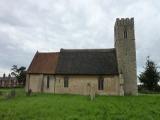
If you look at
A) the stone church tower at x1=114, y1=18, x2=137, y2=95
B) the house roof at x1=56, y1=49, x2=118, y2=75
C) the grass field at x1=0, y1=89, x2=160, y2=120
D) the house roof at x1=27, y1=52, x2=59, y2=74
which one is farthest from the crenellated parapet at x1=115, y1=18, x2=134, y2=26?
the grass field at x1=0, y1=89, x2=160, y2=120

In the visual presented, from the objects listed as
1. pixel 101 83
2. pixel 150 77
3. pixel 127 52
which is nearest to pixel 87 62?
pixel 101 83

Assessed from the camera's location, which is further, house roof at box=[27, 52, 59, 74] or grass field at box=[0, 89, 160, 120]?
house roof at box=[27, 52, 59, 74]

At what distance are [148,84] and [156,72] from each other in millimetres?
3317

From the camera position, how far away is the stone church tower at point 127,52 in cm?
Answer: 3669

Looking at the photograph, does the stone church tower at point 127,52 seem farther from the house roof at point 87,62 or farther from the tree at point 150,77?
the tree at point 150,77

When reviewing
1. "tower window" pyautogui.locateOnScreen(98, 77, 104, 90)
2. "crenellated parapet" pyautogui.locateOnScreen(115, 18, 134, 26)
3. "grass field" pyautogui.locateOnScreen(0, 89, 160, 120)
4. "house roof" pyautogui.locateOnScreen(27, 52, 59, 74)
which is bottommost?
"grass field" pyautogui.locateOnScreen(0, 89, 160, 120)

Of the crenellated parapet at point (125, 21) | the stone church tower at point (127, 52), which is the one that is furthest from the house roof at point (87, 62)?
the crenellated parapet at point (125, 21)

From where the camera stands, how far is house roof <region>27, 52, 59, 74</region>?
127 feet

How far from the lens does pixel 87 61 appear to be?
1550 inches

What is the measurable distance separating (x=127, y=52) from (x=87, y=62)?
7.41 m

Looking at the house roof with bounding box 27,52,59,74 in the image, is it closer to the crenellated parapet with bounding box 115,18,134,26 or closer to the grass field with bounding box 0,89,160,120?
the crenellated parapet with bounding box 115,18,134,26

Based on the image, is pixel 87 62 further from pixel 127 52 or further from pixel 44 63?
pixel 44 63

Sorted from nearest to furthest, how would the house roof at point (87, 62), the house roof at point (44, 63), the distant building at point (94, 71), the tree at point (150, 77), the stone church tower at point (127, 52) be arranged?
the distant building at point (94, 71)
the stone church tower at point (127, 52)
the house roof at point (87, 62)
the house roof at point (44, 63)
the tree at point (150, 77)

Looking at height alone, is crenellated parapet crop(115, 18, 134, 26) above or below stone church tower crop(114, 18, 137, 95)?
above
